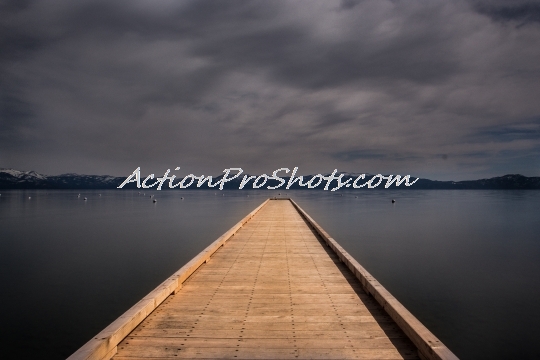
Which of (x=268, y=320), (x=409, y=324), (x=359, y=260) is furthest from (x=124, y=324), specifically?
(x=359, y=260)

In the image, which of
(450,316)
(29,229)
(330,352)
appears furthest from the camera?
(29,229)

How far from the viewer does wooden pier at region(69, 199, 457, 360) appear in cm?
442

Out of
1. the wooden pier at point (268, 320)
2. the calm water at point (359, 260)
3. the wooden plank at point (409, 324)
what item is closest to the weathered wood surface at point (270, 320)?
the wooden pier at point (268, 320)

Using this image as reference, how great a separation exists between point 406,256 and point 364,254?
2.57m

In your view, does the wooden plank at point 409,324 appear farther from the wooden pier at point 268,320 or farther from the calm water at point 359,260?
the calm water at point 359,260

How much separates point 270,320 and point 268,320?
0.03m

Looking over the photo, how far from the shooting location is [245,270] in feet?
29.4

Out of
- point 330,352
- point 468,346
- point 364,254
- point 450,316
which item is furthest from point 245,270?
point 364,254

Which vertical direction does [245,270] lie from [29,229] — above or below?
above

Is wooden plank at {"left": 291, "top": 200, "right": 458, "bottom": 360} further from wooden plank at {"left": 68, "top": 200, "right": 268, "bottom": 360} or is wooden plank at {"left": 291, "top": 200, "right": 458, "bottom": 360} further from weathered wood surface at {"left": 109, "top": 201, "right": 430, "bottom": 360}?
wooden plank at {"left": 68, "top": 200, "right": 268, "bottom": 360}

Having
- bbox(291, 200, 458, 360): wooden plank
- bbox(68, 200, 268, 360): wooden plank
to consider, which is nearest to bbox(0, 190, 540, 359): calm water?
bbox(291, 200, 458, 360): wooden plank

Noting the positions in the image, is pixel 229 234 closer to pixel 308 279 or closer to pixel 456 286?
pixel 308 279

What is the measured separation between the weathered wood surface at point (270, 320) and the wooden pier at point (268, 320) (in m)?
0.01

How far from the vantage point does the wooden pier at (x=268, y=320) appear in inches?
174
